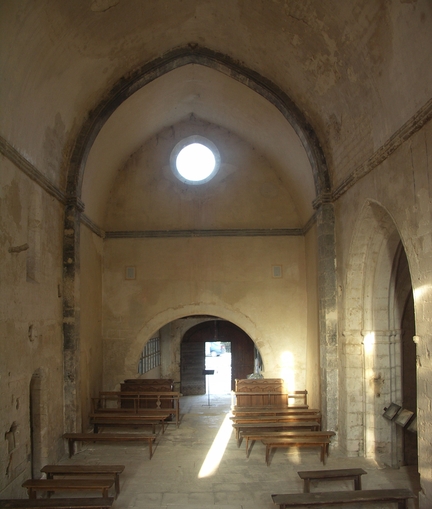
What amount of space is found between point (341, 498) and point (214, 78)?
927 cm

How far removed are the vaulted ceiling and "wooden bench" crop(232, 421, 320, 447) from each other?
16.6 feet

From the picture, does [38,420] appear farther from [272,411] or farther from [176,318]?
[176,318]

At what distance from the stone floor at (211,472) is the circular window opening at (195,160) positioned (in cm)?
689

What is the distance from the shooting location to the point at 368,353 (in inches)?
382

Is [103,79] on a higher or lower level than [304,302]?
higher

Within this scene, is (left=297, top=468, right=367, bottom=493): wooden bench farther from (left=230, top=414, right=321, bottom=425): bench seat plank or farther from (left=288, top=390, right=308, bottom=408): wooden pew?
(left=288, top=390, right=308, bottom=408): wooden pew

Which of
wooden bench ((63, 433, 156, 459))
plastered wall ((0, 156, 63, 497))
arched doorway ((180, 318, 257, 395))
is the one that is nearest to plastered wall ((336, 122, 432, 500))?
wooden bench ((63, 433, 156, 459))

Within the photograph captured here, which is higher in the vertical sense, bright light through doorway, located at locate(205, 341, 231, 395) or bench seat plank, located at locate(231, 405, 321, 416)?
bench seat plank, located at locate(231, 405, 321, 416)

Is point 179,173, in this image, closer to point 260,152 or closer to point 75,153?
point 260,152

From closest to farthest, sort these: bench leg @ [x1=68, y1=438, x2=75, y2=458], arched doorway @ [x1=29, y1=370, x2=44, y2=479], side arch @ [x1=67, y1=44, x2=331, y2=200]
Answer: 1. arched doorway @ [x1=29, y1=370, x2=44, y2=479]
2. bench leg @ [x1=68, y1=438, x2=75, y2=458]
3. side arch @ [x1=67, y1=44, x2=331, y2=200]

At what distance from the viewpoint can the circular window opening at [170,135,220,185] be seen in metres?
13.9

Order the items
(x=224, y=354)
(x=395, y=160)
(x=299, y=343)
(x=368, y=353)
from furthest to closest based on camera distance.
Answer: (x=224, y=354) → (x=299, y=343) → (x=368, y=353) → (x=395, y=160)

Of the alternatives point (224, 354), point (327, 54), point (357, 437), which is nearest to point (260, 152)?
point (327, 54)

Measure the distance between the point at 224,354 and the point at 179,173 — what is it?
72.6ft
